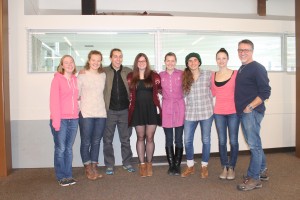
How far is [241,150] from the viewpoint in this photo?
181 inches

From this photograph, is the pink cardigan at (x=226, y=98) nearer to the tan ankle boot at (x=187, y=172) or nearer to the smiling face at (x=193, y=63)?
the smiling face at (x=193, y=63)

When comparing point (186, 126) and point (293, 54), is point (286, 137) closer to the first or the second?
point (293, 54)

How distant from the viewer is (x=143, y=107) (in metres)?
3.46

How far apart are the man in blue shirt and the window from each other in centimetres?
153

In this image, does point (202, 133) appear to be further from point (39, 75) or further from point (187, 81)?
point (39, 75)

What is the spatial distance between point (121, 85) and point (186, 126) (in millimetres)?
966

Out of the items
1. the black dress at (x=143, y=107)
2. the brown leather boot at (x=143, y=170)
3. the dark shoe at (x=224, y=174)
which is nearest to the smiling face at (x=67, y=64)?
the black dress at (x=143, y=107)

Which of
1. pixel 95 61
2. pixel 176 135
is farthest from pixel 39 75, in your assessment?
pixel 176 135

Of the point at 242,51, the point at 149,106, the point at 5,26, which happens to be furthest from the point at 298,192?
the point at 5,26

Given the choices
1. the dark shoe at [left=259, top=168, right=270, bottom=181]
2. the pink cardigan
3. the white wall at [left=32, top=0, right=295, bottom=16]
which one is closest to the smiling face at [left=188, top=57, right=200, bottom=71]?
the pink cardigan

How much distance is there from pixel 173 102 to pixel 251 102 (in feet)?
3.09

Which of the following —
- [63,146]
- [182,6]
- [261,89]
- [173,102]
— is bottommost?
[63,146]

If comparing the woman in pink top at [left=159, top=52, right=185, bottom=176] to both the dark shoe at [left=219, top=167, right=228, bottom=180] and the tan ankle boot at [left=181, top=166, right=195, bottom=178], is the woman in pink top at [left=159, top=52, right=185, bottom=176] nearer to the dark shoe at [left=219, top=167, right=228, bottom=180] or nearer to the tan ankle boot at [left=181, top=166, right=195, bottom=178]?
the tan ankle boot at [left=181, top=166, right=195, bottom=178]

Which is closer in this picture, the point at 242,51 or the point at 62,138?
the point at 242,51
